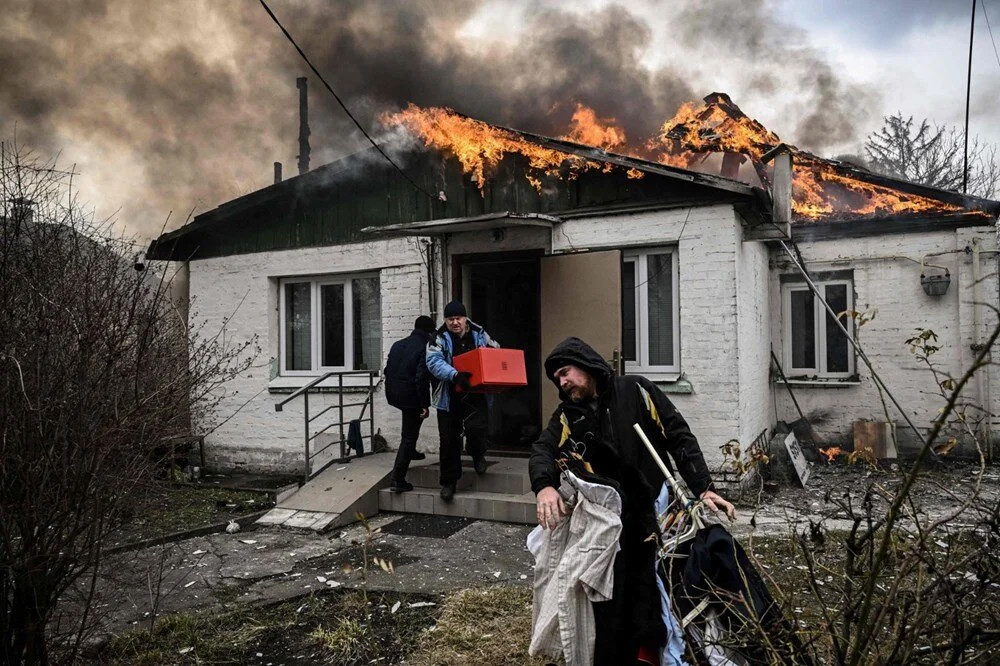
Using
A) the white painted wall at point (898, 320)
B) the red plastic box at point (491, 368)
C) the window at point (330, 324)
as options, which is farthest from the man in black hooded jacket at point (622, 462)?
the white painted wall at point (898, 320)

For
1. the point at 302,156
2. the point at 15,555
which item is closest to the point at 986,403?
the point at 15,555

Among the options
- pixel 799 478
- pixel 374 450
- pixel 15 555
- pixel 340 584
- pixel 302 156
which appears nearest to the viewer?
pixel 15 555

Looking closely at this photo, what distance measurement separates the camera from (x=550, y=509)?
9.02 feet

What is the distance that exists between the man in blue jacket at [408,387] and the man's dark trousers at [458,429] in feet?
1.01

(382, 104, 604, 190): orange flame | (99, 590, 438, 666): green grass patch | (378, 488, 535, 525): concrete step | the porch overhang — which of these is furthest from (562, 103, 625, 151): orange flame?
(99, 590, 438, 666): green grass patch

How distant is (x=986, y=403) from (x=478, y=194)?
288 inches

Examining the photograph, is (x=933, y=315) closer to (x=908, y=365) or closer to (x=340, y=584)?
(x=908, y=365)

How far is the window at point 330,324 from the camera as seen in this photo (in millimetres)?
9102

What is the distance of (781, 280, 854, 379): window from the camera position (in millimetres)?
9648

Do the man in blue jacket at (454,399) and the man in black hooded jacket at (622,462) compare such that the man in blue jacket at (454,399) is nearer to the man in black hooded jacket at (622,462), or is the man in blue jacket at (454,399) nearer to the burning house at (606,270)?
the burning house at (606,270)

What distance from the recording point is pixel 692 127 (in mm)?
9211

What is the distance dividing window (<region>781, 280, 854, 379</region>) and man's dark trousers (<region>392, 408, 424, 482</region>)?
6094mm

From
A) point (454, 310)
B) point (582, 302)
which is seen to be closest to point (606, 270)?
point (582, 302)

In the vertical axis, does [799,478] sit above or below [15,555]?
below
